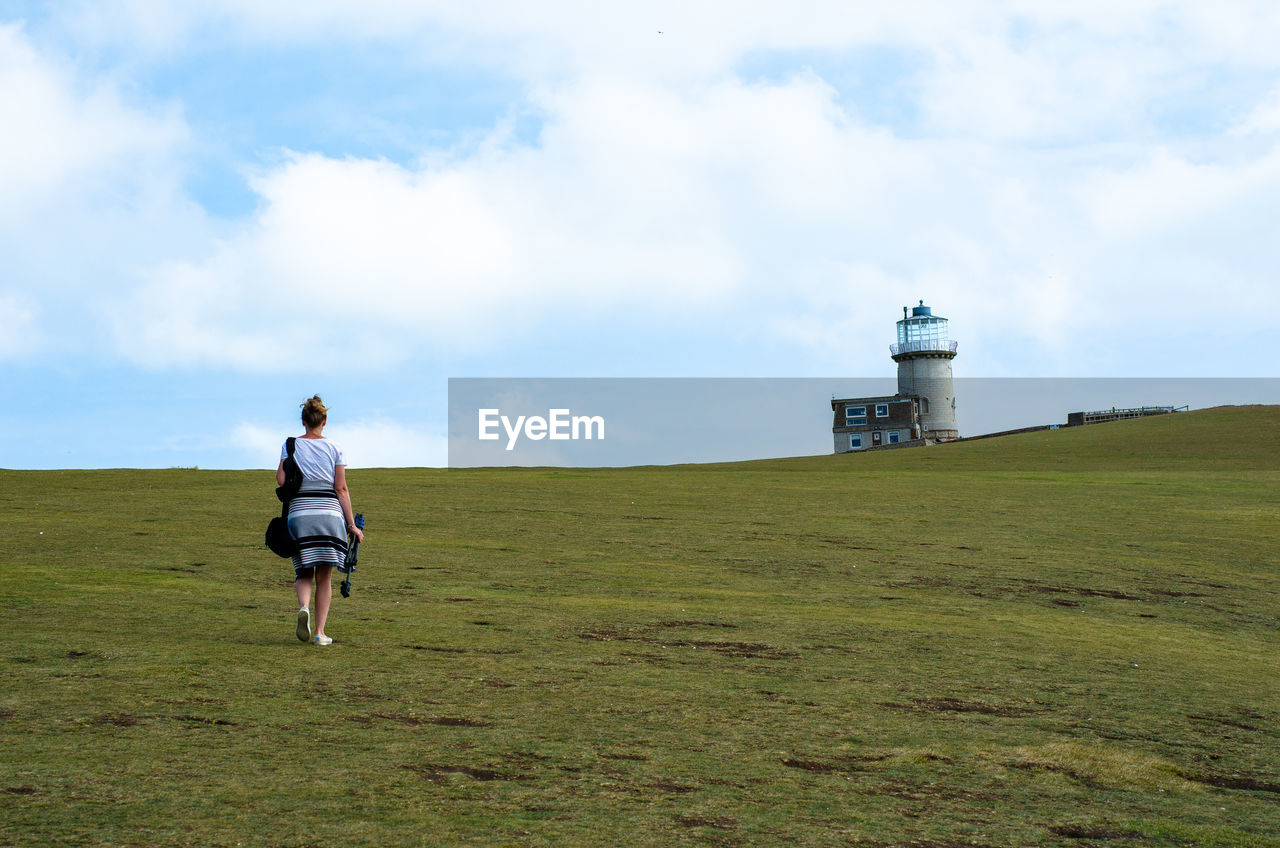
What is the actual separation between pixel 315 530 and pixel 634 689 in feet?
11.4

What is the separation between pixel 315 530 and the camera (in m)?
10.6

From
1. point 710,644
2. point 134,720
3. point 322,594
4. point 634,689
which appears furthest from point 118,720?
point 710,644

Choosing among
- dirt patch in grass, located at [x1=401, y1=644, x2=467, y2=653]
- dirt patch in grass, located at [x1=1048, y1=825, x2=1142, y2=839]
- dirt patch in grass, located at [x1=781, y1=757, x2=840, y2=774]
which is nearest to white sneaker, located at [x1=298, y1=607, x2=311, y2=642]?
dirt patch in grass, located at [x1=401, y1=644, x2=467, y2=653]

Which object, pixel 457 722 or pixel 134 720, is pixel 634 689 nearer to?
pixel 457 722

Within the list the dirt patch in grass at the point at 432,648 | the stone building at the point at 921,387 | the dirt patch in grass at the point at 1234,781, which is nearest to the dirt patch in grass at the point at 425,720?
the dirt patch in grass at the point at 432,648

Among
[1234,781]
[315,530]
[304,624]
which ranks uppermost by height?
[315,530]

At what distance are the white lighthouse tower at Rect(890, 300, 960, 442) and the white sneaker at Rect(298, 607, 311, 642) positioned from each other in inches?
4420

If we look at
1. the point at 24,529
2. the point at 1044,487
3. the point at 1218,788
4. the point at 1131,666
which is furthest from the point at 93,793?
the point at 1044,487

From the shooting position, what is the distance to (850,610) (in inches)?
617

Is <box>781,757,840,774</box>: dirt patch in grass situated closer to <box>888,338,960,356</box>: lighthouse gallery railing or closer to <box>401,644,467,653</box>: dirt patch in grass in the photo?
<box>401,644,467,653</box>: dirt patch in grass

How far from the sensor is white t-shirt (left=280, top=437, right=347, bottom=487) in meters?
10.6

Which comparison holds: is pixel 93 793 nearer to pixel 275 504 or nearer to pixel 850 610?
pixel 850 610

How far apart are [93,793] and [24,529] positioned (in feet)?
58.8

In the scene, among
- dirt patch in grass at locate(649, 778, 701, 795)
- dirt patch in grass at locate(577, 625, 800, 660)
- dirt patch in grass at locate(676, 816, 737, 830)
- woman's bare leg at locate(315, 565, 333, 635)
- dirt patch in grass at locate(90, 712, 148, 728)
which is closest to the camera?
dirt patch in grass at locate(676, 816, 737, 830)
